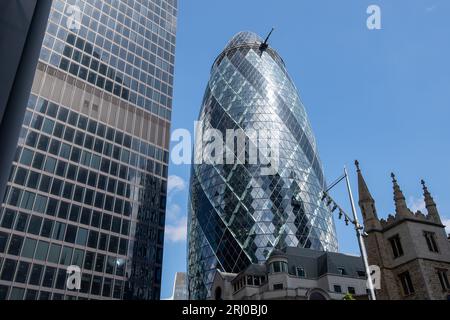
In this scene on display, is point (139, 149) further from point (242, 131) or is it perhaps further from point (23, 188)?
point (242, 131)

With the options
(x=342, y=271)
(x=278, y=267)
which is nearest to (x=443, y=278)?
(x=278, y=267)

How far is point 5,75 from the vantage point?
124 inches

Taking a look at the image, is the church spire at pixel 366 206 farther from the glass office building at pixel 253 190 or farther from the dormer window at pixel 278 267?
the glass office building at pixel 253 190

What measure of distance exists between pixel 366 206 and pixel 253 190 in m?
50.9

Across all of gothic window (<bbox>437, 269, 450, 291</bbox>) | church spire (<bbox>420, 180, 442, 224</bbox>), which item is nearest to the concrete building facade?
church spire (<bbox>420, 180, 442, 224</bbox>)

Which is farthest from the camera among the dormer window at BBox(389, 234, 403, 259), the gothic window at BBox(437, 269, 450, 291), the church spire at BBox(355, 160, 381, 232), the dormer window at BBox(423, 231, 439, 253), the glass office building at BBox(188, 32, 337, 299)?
the glass office building at BBox(188, 32, 337, 299)

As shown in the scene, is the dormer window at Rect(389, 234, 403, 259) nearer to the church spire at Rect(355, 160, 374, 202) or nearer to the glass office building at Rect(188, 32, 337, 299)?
the church spire at Rect(355, 160, 374, 202)

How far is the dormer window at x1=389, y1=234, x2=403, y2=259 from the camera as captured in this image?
3803 centimetres

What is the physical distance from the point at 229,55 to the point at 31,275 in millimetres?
91759

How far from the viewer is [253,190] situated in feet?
307

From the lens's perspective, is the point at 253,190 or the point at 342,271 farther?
the point at 253,190

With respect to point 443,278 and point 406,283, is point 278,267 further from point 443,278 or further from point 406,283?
point 443,278

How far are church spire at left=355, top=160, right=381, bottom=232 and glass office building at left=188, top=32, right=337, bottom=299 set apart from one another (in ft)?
138
